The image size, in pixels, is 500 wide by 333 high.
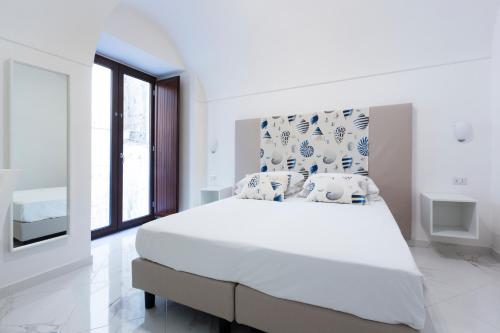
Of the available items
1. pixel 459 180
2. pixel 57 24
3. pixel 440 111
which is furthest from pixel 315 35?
pixel 57 24

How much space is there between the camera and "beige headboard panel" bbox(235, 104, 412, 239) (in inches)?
111

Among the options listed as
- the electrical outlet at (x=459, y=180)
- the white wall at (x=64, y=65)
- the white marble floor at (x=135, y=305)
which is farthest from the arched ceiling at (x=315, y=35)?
the white marble floor at (x=135, y=305)

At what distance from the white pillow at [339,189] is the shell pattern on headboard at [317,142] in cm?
49

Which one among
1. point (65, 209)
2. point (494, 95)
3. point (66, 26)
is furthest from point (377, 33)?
point (65, 209)

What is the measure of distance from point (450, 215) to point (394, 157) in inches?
33.7

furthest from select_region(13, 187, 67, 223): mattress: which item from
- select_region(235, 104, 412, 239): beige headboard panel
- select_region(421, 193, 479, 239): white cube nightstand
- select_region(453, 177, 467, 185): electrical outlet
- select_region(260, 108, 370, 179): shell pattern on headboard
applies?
select_region(453, 177, 467, 185): electrical outlet

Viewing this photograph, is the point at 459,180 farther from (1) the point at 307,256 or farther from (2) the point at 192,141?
(2) the point at 192,141

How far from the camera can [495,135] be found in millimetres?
2516

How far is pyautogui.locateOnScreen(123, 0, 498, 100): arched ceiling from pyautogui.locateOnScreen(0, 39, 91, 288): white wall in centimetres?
138

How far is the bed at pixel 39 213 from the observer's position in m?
2.02

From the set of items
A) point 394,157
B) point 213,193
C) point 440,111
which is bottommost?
point 213,193

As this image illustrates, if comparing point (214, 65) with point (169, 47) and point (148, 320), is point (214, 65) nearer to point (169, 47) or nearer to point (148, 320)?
point (169, 47)

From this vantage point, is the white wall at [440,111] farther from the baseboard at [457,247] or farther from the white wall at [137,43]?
the white wall at [137,43]

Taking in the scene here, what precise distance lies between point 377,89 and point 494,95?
1.10m
